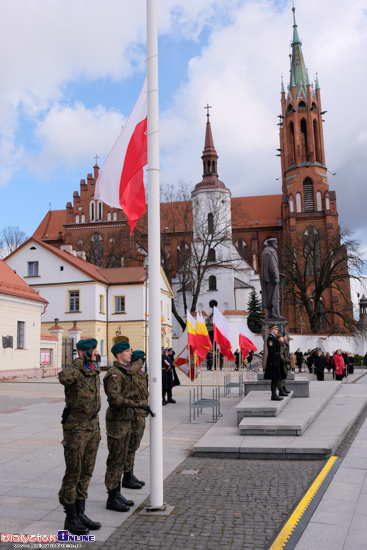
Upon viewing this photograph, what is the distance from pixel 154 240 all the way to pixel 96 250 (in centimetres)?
6230

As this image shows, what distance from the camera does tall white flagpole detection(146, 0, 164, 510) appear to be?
606 centimetres

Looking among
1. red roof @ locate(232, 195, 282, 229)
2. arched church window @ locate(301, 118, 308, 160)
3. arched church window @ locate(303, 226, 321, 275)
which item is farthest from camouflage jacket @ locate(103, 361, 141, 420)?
arched church window @ locate(301, 118, 308, 160)

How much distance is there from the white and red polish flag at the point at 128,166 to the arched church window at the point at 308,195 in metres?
67.1

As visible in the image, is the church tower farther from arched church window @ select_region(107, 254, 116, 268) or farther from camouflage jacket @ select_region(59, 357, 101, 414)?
camouflage jacket @ select_region(59, 357, 101, 414)

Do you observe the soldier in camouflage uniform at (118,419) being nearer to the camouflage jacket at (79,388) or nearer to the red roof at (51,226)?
the camouflage jacket at (79,388)

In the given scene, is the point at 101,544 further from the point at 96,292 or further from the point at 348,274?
the point at 348,274

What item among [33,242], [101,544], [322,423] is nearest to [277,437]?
[322,423]

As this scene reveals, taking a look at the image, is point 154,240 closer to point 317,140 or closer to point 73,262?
point 73,262

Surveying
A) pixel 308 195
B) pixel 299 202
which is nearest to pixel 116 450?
pixel 299 202

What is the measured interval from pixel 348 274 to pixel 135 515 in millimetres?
48945

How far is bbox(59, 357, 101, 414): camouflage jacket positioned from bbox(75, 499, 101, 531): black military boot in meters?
0.90

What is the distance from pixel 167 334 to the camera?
51.8m

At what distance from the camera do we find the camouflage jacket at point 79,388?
5.37m

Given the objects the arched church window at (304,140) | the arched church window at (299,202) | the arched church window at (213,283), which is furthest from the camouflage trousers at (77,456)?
the arched church window at (304,140)
